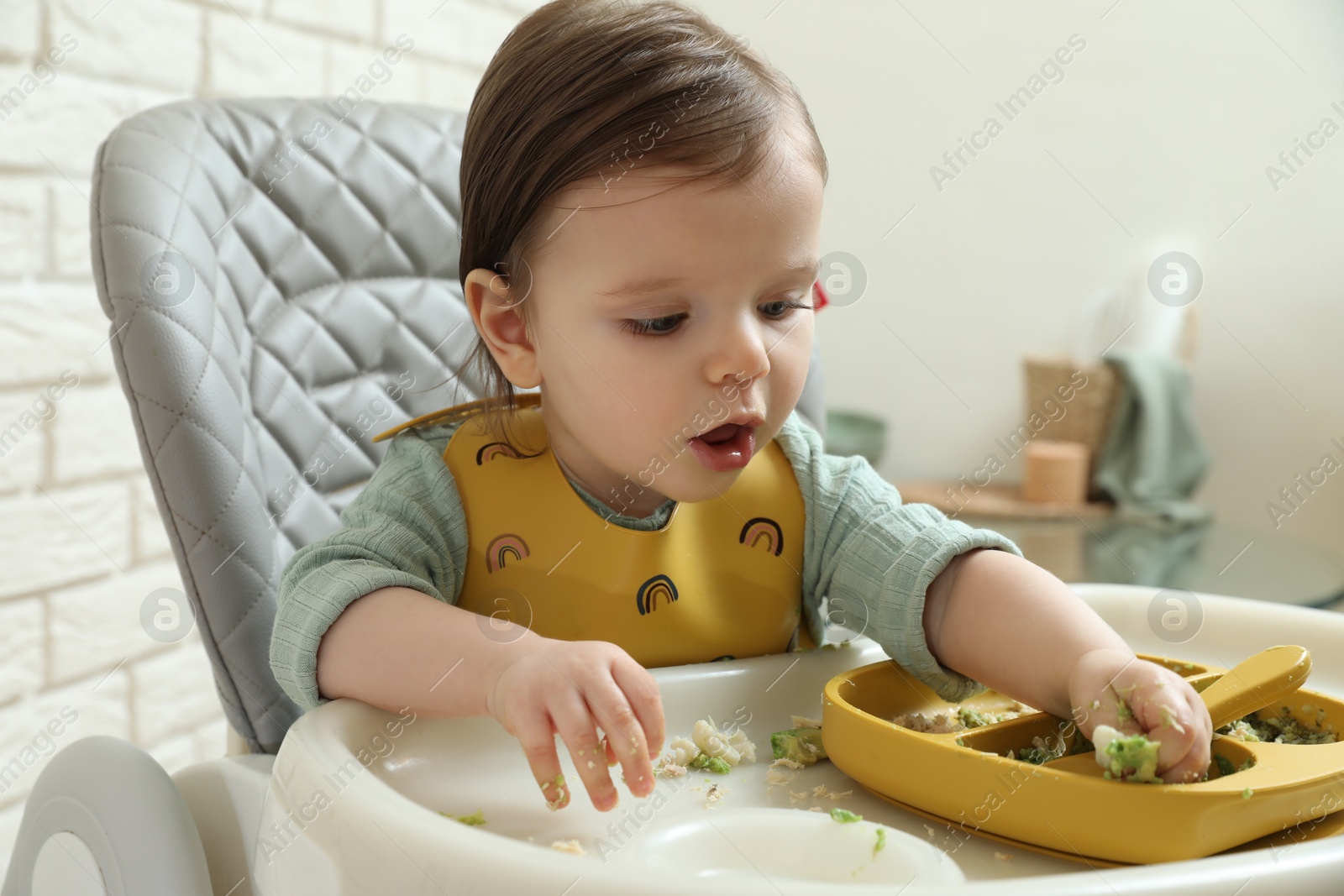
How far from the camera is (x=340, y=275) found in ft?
2.89

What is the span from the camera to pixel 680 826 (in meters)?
0.46

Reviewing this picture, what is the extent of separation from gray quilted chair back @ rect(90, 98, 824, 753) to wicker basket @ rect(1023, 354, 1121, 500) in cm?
139

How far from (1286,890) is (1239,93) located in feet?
7.44

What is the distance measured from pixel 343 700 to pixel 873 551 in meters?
0.32

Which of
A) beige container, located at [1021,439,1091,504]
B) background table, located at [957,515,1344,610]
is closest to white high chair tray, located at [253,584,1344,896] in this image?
background table, located at [957,515,1344,610]

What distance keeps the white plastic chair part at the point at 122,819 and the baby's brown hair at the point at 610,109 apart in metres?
0.28

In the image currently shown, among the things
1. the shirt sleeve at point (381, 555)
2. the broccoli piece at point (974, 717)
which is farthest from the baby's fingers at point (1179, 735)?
the shirt sleeve at point (381, 555)

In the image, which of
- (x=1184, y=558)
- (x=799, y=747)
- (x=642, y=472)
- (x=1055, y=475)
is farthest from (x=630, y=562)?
(x=1055, y=475)

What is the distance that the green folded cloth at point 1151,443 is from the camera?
216cm

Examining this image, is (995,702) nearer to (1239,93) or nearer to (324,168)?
(324,168)

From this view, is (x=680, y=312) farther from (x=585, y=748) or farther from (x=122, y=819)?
(x=122, y=819)

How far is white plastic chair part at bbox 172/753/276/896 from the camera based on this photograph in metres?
0.63

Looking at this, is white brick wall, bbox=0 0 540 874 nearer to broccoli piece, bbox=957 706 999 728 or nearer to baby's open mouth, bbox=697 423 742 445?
baby's open mouth, bbox=697 423 742 445

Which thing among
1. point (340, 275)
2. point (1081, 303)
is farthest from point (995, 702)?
point (1081, 303)
